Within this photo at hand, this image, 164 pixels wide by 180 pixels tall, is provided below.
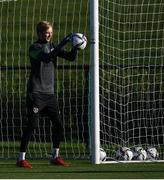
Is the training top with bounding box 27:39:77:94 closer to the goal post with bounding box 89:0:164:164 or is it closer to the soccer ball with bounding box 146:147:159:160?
the goal post with bounding box 89:0:164:164

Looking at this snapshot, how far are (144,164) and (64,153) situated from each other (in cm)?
197

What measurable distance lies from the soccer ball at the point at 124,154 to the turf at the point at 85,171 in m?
0.37

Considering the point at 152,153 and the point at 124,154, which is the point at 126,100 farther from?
the point at 124,154

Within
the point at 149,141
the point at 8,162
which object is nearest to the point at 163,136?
the point at 149,141

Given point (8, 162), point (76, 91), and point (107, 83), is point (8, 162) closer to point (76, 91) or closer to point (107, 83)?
point (107, 83)

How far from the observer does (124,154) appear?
13375 mm

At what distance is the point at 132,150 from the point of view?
1355 cm

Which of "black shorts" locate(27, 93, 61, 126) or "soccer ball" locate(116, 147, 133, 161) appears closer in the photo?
"black shorts" locate(27, 93, 61, 126)

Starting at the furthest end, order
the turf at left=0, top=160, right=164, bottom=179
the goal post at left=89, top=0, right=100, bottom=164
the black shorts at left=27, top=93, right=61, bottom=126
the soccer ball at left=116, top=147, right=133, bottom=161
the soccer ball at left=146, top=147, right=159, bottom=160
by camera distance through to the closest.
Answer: the soccer ball at left=146, top=147, right=159, bottom=160 < the soccer ball at left=116, top=147, right=133, bottom=161 < the goal post at left=89, top=0, right=100, bottom=164 < the black shorts at left=27, top=93, right=61, bottom=126 < the turf at left=0, top=160, right=164, bottom=179

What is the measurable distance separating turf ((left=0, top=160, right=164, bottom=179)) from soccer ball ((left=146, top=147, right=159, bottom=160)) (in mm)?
489

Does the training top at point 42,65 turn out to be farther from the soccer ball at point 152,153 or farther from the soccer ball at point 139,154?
the soccer ball at point 152,153

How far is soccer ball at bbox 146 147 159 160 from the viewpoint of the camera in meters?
13.4

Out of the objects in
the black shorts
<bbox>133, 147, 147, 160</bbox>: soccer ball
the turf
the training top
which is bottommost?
the turf

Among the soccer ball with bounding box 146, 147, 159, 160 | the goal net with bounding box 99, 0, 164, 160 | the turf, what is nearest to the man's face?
the goal net with bounding box 99, 0, 164, 160
